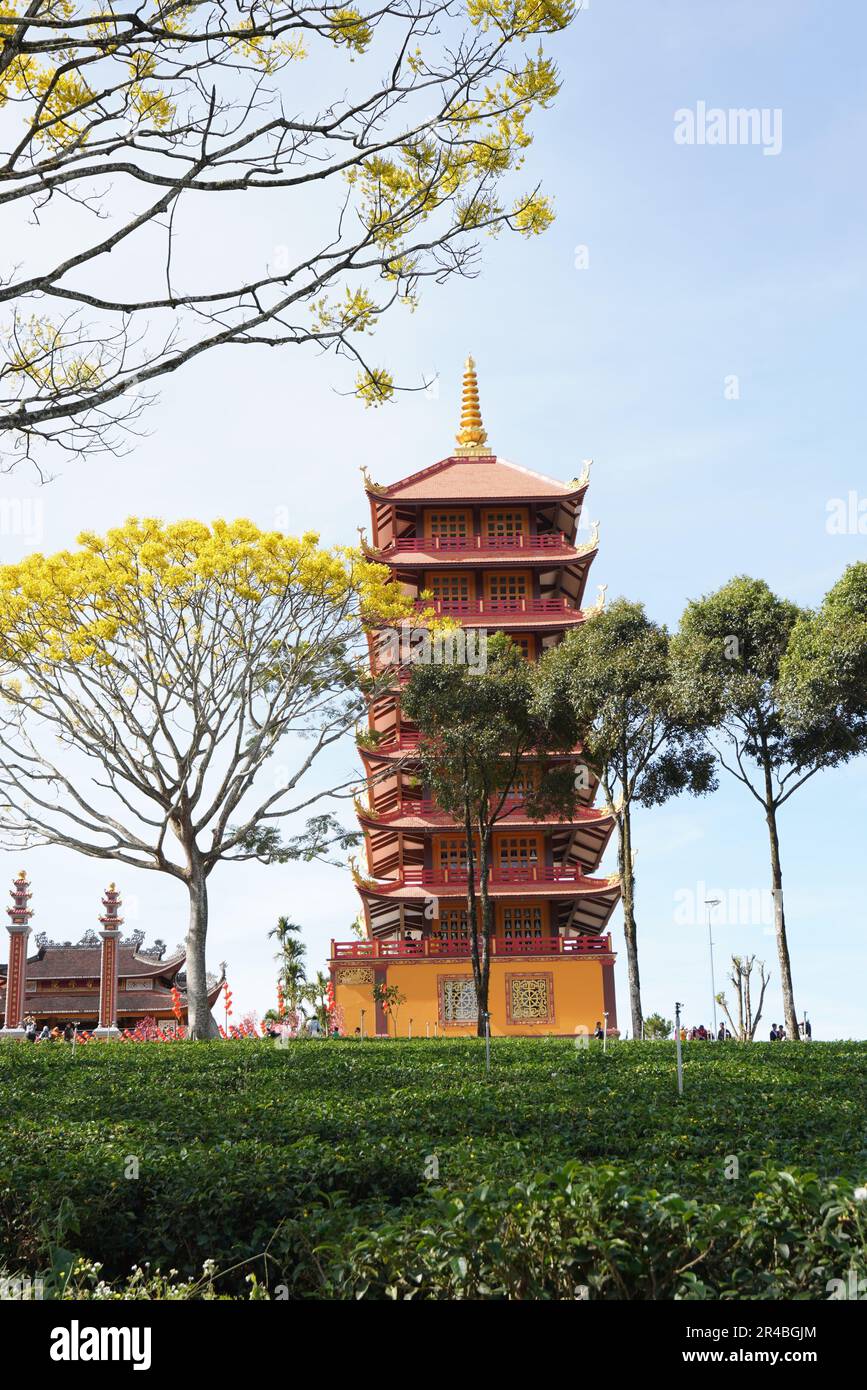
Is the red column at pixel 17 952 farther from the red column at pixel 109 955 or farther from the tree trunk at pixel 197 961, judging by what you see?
the tree trunk at pixel 197 961

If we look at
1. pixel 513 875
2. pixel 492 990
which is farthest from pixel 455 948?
pixel 513 875

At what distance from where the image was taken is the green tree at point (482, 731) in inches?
1114

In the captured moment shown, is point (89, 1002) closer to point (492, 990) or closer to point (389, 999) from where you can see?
point (389, 999)

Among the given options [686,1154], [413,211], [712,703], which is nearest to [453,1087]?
[686,1154]

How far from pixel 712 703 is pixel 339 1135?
20.0 m

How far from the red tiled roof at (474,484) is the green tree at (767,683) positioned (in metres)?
13.4

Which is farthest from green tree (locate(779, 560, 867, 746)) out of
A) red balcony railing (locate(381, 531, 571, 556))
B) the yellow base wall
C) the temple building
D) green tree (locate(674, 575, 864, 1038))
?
the temple building

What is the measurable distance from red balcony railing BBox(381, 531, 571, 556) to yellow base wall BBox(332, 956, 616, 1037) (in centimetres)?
1305

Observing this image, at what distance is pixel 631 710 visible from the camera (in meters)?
28.4

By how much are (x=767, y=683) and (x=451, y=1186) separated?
22848 mm

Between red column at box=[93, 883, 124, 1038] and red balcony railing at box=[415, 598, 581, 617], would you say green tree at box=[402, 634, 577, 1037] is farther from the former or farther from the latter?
red column at box=[93, 883, 124, 1038]

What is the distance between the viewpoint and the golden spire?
44.2 meters

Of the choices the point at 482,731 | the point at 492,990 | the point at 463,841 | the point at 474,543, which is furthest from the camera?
the point at 474,543

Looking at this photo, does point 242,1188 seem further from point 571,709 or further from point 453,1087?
point 571,709
